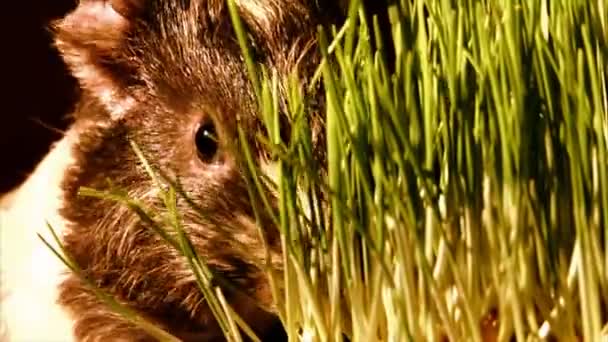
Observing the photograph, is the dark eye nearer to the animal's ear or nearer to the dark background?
the animal's ear

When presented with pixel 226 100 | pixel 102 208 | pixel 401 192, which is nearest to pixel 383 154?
pixel 401 192

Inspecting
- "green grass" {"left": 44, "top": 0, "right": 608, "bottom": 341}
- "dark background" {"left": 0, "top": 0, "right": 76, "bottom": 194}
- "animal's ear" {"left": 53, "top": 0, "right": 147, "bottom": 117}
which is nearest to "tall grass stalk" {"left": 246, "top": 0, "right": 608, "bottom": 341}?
"green grass" {"left": 44, "top": 0, "right": 608, "bottom": 341}

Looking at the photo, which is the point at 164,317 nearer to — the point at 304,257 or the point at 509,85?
the point at 304,257

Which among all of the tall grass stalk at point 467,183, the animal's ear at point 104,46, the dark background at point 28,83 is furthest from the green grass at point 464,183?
the dark background at point 28,83

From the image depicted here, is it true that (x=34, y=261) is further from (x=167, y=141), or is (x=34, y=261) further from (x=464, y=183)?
(x=464, y=183)

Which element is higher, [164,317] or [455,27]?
[455,27]

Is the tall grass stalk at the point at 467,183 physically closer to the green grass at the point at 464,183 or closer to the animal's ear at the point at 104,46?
the green grass at the point at 464,183
